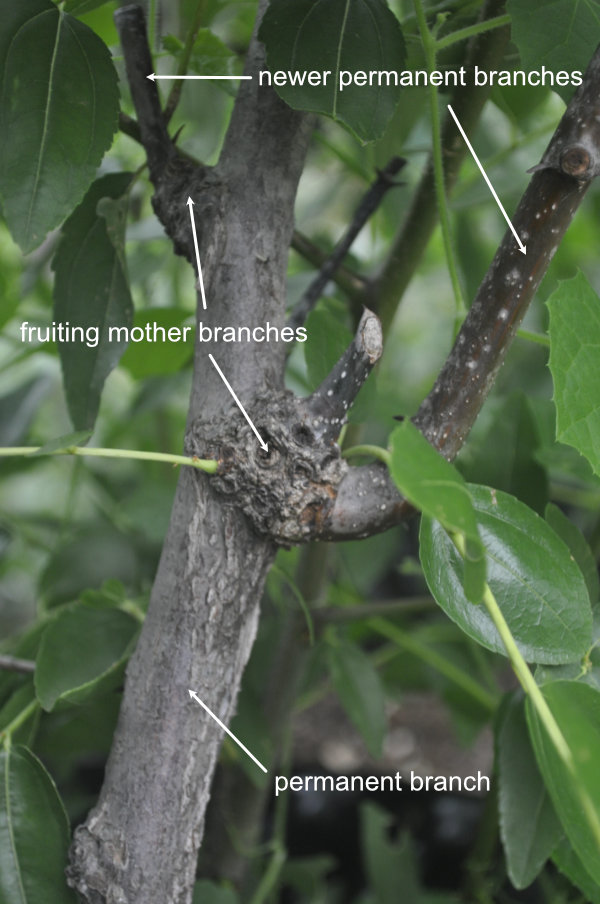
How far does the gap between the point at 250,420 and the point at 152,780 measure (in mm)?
135

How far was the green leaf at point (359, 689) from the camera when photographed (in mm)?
504

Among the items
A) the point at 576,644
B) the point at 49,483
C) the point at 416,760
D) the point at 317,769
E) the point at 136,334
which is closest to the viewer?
the point at 576,644

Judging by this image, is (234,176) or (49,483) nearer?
(234,176)

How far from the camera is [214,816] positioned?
0.51 metres

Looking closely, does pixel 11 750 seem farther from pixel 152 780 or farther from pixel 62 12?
pixel 62 12

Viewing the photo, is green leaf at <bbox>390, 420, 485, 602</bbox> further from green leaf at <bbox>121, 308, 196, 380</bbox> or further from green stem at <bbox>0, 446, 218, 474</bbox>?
green leaf at <bbox>121, 308, 196, 380</bbox>

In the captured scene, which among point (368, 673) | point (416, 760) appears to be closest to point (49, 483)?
point (416, 760)

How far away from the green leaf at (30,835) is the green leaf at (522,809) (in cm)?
17

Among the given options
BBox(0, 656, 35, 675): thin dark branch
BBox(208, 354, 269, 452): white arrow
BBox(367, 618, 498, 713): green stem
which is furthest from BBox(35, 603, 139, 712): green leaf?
BBox(367, 618, 498, 713): green stem

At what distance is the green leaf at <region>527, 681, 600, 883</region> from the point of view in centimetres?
19

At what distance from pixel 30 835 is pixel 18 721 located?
5cm

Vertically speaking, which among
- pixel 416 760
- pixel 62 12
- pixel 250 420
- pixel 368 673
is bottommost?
pixel 416 760

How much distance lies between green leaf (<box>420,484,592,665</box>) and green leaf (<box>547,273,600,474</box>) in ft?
0.10

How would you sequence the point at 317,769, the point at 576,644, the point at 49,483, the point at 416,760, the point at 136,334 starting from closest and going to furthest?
the point at 576,644
the point at 136,334
the point at 317,769
the point at 416,760
the point at 49,483
